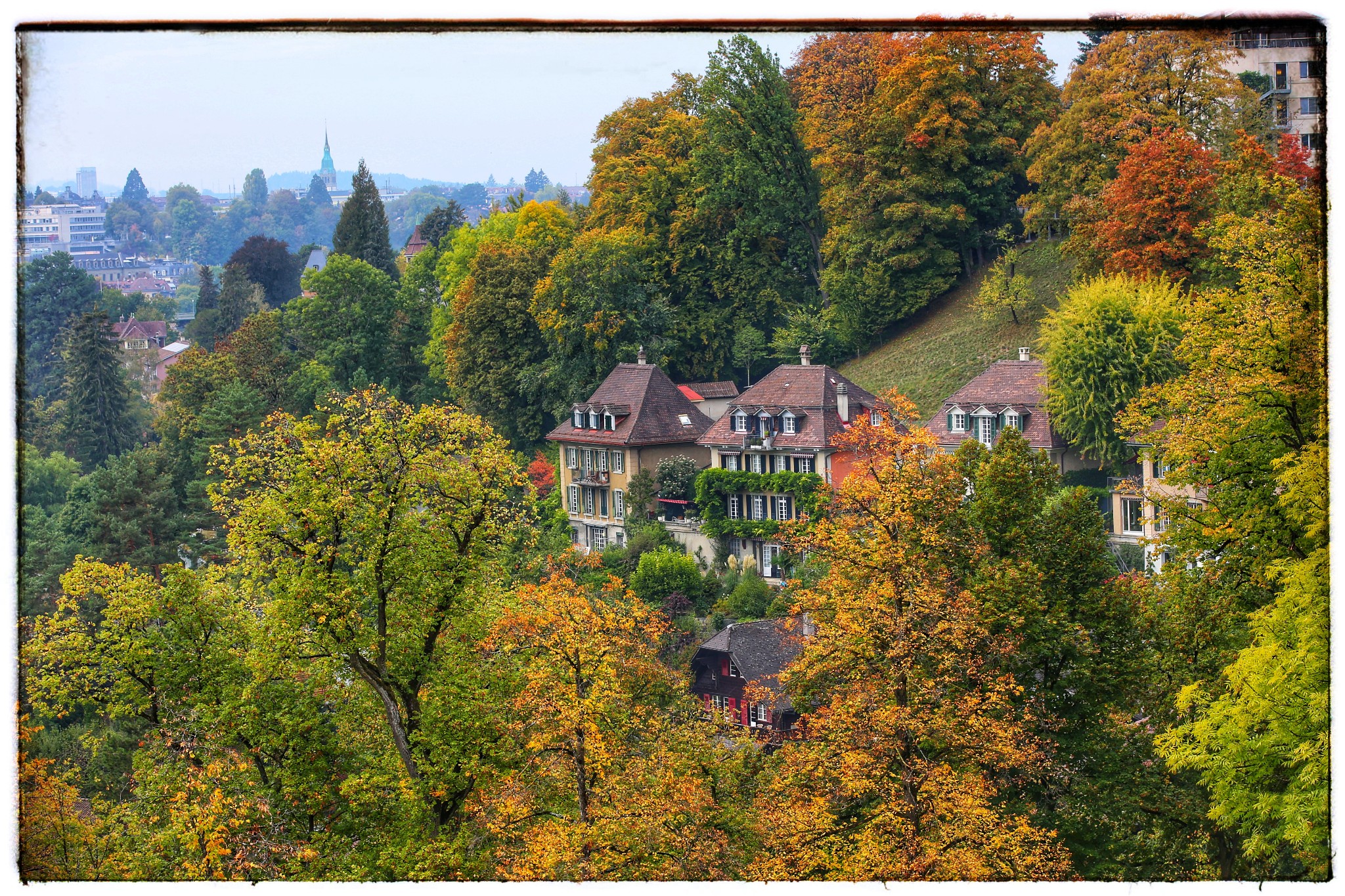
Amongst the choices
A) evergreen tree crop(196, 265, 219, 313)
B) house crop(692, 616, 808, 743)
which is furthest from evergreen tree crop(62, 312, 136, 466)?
evergreen tree crop(196, 265, 219, 313)

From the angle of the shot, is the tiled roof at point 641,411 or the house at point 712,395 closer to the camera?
the tiled roof at point 641,411

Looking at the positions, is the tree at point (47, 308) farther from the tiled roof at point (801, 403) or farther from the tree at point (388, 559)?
the tiled roof at point (801, 403)

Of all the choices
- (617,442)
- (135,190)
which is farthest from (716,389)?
(135,190)

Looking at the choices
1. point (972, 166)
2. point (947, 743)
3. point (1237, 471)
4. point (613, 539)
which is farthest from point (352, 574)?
point (972, 166)

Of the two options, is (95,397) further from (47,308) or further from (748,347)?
(47,308)

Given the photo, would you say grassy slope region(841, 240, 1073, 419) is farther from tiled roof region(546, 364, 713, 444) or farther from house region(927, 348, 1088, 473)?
tiled roof region(546, 364, 713, 444)

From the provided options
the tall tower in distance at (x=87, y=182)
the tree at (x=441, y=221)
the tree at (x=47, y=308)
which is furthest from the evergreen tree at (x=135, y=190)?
the tree at (x=441, y=221)
